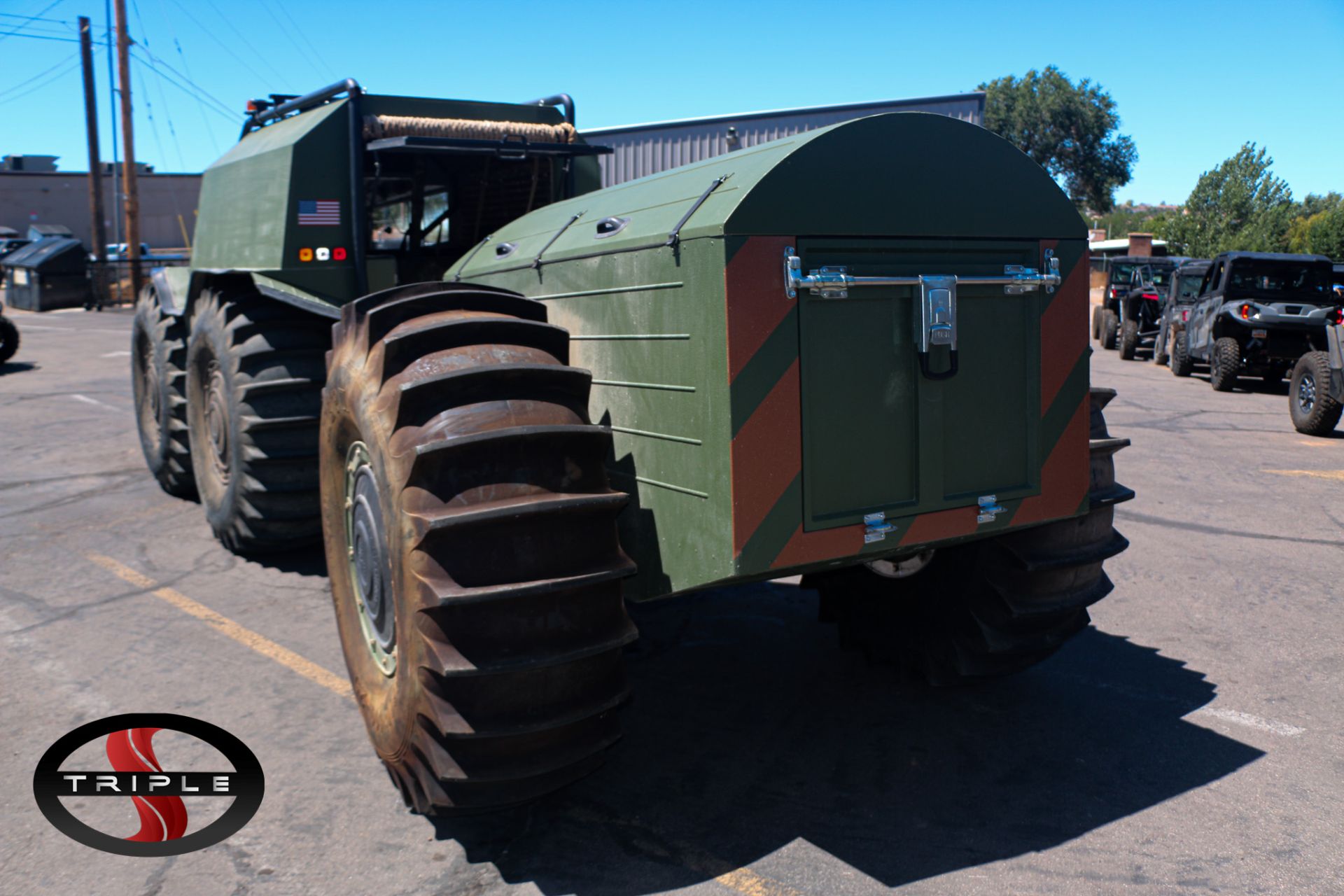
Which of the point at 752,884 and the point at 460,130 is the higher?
the point at 460,130

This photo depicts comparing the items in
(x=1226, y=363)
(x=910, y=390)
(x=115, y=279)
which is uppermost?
(x=115, y=279)

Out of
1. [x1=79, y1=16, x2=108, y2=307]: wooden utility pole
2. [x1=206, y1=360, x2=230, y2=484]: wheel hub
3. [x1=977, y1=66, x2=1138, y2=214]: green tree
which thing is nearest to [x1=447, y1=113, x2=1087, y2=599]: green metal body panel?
[x1=206, y1=360, x2=230, y2=484]: wheel hub

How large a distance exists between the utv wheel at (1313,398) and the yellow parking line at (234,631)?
10.9m

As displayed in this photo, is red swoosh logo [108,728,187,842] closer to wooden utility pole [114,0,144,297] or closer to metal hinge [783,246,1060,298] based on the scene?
metal hinge [783,246,1060,298]

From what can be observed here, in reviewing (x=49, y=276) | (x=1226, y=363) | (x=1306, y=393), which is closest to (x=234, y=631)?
(x=1306, y=393)

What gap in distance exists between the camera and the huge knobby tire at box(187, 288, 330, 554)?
5770mm

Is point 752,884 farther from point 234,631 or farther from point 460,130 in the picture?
point 460,130

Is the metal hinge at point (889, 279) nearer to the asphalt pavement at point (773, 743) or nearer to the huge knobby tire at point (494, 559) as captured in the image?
the huge knobby tire at point (494, 559)

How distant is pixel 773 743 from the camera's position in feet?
13.4

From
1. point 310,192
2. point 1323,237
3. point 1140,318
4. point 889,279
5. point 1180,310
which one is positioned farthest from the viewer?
point 1323,237

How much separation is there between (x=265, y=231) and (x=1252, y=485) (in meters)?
7.84

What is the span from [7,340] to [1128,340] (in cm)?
2000

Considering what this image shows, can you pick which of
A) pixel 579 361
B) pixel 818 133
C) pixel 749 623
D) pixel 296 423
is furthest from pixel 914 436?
Result: pixel 296 423

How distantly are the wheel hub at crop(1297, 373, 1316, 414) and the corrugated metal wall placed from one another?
274 inches
